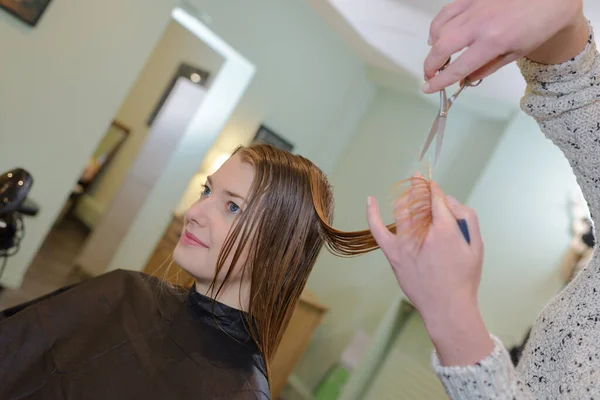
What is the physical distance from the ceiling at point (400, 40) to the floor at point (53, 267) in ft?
8.53

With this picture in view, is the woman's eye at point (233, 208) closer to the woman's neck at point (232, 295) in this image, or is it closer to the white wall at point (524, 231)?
the woman's neck at point (232, 295)

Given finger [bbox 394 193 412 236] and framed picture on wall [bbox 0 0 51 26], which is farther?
framed picture on wall [bbox 0 0 51 26]

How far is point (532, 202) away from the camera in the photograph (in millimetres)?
3074

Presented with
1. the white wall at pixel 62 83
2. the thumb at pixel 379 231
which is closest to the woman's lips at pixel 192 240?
the thumb at pixel 379 231

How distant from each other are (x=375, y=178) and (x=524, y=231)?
1.41 m

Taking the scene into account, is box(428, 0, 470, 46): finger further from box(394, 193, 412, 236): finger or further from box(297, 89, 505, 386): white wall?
box(297, 89, 505, 386): white wall

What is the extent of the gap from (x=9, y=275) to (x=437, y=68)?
299 centimetres

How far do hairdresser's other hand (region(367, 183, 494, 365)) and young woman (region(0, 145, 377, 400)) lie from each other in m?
0.49

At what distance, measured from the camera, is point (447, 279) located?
0.46 metres

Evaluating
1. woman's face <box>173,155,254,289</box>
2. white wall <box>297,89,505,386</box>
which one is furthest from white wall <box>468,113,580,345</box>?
woman's face <box>173,155,254,289</box>

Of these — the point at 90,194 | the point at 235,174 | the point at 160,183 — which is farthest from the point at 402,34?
the point at 90,194

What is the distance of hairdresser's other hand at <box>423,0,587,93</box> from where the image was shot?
1.60 feet

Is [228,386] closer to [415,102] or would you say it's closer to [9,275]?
[9,275]

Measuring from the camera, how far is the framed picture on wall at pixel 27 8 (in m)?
2.31
